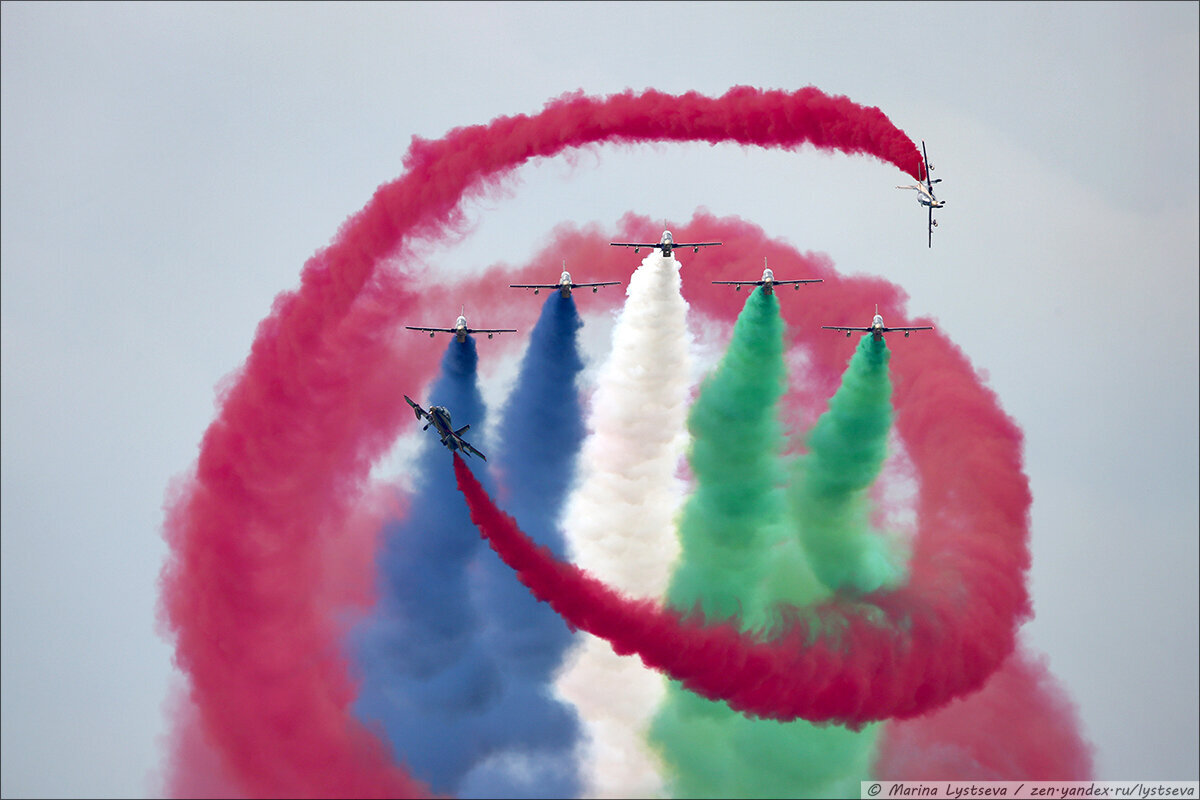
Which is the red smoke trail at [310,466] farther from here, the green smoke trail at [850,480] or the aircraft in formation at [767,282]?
the green smoke trail at [850,480]

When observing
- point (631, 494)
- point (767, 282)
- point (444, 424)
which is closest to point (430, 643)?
point (631, 494)

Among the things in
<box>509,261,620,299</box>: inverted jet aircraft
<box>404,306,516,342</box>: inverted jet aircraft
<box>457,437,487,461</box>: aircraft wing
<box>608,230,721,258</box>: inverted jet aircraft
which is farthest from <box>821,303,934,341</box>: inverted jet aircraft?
<box>457,437,487,461</box>: aircraft wing

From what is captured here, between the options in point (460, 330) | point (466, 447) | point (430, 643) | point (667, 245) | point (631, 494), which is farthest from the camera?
point (430, 643)

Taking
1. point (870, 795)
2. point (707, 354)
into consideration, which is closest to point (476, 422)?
point (707, 354)

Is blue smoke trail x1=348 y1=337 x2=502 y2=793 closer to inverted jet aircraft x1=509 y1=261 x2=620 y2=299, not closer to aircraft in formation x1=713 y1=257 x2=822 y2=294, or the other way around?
inverted jet aircraft x1=509 y1=261 x2=620 y2=299

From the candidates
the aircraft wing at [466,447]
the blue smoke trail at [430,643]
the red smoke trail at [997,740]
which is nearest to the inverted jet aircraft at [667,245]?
the blue smoke trail at [430,643]

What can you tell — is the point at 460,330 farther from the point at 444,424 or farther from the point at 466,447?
the point at 444,424
